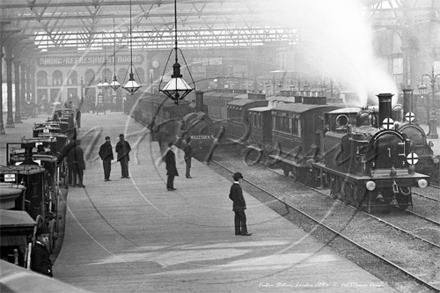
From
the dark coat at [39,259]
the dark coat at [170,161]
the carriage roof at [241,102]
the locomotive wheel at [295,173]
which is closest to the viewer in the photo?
the dark coat at [39,259]

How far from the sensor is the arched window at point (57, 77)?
70750 millimetres

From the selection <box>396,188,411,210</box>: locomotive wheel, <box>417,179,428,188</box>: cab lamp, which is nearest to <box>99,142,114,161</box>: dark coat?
<box>396,188,411,210</box>: locomotive wheel

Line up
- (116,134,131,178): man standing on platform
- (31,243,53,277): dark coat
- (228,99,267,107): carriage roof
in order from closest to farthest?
(31,243,53,277): dark coat
(116,134,131,178): man standing on platform
(228,99,267,107): carriage roof

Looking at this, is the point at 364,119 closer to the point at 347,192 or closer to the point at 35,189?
the point at 347,192

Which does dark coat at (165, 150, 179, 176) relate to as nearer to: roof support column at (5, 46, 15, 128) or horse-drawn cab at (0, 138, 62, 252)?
horse-drawn cab at (0, 138, 62, 252)

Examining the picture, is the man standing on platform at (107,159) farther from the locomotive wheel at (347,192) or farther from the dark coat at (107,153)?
the locomotive wheel at (347,192)

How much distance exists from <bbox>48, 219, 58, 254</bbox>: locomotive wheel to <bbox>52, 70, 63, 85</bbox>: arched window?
199 ft

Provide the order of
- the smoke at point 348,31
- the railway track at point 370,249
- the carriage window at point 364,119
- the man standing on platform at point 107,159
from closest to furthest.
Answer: the railway track at point 370,249, the carriage window at point 364,119, the man standing on platform at point 107,159, the smoke at point 348,31

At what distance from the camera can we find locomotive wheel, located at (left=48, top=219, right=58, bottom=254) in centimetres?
1073

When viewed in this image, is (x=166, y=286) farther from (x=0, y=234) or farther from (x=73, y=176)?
(x=73, y=176)

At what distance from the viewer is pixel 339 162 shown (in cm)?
1620

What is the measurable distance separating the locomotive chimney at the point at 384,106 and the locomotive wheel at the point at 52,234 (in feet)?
25.1

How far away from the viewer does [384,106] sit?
1541 centimetres

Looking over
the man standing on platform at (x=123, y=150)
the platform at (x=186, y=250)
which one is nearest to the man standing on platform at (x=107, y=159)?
the man standing on platform at (x=123, y=150)
